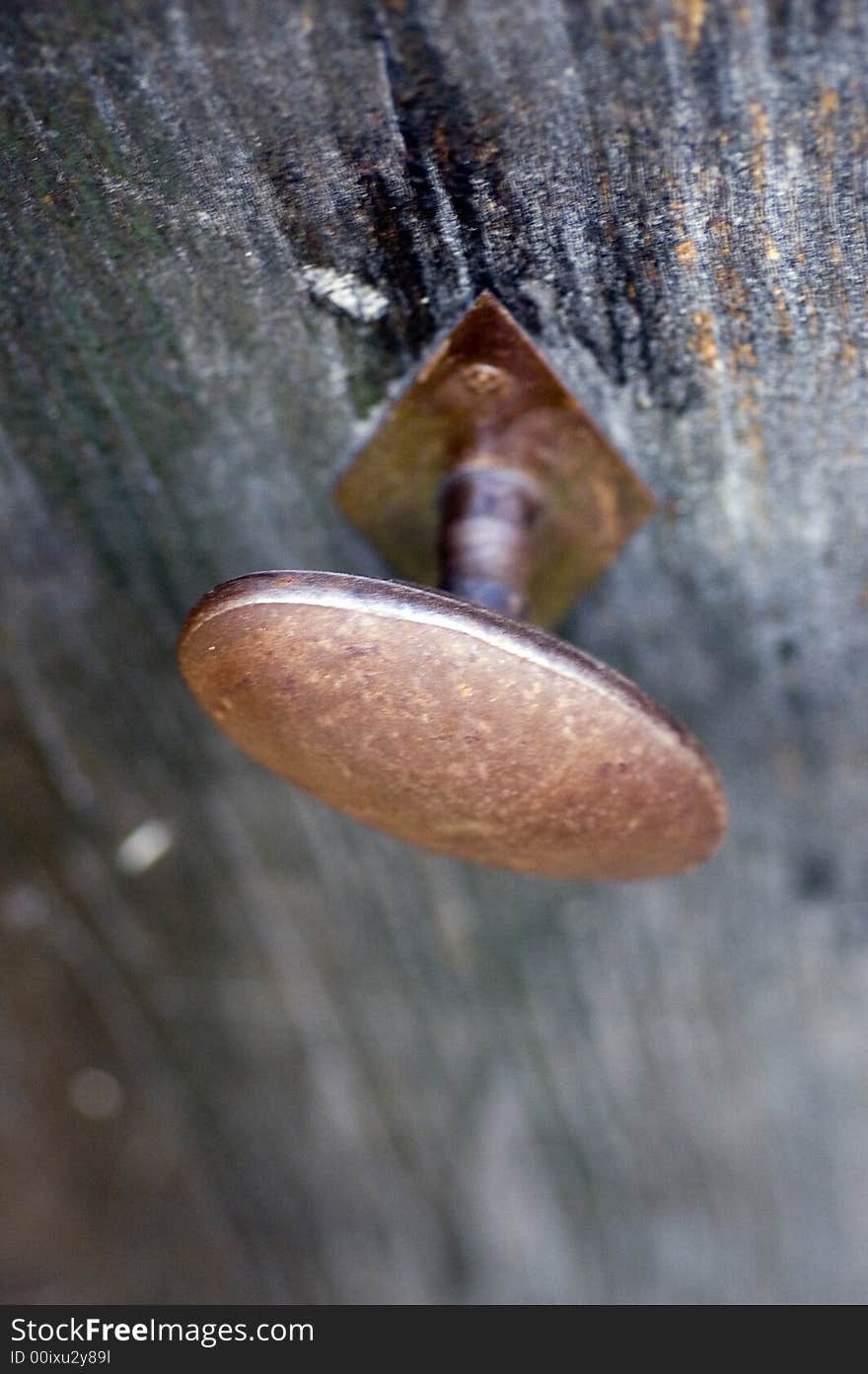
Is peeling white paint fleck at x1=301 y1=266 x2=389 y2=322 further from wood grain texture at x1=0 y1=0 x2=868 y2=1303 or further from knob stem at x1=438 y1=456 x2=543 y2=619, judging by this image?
knob stem at x1=438 y1=456 x2=543 y2=619

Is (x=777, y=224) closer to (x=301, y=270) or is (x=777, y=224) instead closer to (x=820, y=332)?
(x=820, y=332)

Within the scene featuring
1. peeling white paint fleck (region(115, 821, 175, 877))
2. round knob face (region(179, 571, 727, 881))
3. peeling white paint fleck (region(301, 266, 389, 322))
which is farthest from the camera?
peeling white paint fleck (region(115, 821, 175, 877))

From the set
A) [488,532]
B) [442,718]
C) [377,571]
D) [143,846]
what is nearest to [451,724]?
[442,718]

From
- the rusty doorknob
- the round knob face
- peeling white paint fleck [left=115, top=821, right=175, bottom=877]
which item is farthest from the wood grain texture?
the round knob face

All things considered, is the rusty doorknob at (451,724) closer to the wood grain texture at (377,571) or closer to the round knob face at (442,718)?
the round knob face at (442,718)

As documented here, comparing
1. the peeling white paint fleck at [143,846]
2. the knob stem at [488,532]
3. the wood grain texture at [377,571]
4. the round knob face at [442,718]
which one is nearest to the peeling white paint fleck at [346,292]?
the wood grain texture at [377,571]
